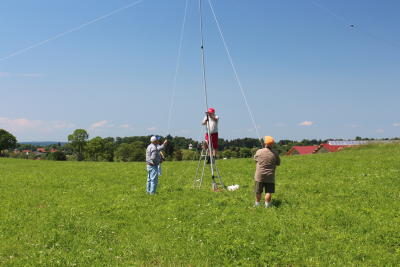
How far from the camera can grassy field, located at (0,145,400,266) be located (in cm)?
736

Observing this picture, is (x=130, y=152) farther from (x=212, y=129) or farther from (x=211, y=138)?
(x=212, y=129)

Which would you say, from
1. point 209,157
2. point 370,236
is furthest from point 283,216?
point 209,157

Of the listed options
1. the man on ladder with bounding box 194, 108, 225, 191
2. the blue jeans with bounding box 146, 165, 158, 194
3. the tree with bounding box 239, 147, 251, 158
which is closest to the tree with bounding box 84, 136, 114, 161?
the tree with bounding box 239, 147, 251, 158

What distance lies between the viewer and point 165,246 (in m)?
8.12

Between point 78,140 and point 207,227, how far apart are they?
98754mm

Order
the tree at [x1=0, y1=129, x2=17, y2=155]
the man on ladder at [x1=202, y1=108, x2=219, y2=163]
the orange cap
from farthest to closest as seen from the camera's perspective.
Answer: the tree at [x1=0, y1=129, x2=17, y2=155] < the man on ladder at [x1=202, y1=108, x2=219, y2=163] < the orange cap

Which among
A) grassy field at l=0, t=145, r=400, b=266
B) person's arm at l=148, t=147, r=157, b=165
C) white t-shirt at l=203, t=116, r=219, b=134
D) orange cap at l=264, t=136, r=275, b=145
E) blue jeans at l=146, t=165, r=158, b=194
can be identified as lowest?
grassy field at l=0, t=145, r=400, b=266

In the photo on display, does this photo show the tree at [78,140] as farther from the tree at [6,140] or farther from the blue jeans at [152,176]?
the blue jeans at [152,176]

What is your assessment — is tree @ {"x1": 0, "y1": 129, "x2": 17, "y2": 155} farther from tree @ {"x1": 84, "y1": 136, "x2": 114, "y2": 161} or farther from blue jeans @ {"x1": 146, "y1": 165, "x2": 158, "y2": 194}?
blue jeans @ {"x1": 146, "y1": 165, "x2": 158, "y2": 194}

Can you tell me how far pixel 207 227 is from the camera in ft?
30.4

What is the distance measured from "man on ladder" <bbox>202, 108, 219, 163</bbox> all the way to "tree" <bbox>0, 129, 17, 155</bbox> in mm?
92288

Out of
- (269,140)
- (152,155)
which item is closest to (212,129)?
(152,155)

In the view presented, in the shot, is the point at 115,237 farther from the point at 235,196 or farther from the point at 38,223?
the point at 235,196

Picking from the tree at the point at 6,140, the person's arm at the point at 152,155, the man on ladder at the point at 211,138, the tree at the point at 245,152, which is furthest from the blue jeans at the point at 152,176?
the tree at the point at 6,140
